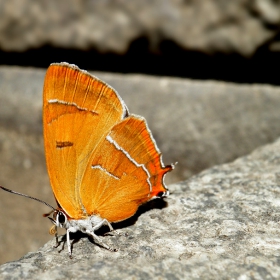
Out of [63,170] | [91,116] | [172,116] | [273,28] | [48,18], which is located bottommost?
[63,170]

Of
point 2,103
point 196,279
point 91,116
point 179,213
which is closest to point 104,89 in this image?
point 91,116

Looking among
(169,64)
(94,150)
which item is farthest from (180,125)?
(94,150)

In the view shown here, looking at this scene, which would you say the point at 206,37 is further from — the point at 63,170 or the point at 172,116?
the point at 63,170

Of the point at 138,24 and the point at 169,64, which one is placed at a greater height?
the point at 138,24

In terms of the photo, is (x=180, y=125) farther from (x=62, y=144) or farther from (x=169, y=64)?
(x=62, y=144)

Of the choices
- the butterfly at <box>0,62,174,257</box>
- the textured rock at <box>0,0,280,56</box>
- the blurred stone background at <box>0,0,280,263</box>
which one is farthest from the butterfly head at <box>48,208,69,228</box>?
the textured rock at <box>0,0,280,56</box>

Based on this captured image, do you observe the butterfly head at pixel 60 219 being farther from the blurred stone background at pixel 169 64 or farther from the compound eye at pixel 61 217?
the blurred stone background at pixel 169 64

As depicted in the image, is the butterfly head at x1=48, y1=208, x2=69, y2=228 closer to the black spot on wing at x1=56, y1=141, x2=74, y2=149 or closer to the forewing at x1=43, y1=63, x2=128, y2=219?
the forewing at x1=43, y1=63, x2=128, y2=219
